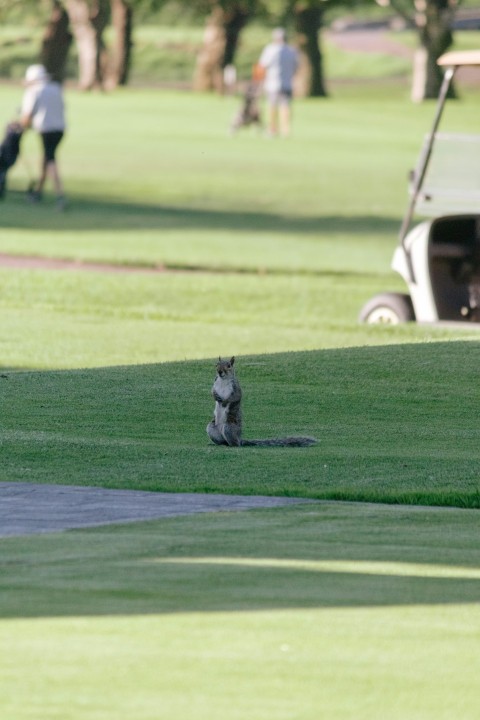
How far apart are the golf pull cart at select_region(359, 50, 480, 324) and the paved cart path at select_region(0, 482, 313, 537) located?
890 centimetres

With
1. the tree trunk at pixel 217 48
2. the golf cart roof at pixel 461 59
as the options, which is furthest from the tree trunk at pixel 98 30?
the golf cart roof at pixel 461 59

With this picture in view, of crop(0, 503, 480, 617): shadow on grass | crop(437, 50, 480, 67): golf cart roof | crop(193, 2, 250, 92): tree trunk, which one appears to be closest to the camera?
crop(0, 503, 480, 617): shadow on grass

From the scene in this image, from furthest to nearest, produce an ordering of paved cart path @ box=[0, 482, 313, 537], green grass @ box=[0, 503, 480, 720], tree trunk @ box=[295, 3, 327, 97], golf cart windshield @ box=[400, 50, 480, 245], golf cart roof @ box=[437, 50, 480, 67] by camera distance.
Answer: tree trunk @ box=[295, 3, 327, 97], golf cart windshield @ box=[400, 50, 480, 245], golf cart roof @ box=[437, 50, 480, 67], paved cart path @ box=[0, 482, 313, 537], green grass @ box=[0, 503, 480, 720]

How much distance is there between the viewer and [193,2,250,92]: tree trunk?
221 feet

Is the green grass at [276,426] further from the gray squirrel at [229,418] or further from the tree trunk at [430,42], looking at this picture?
the tree trunk at [430,42]

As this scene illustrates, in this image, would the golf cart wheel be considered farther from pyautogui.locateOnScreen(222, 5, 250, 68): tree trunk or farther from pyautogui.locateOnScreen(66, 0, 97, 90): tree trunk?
pyautogui.locateOnScreen(222, 5, 250, 68): tree trunk

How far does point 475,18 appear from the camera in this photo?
18344 mm

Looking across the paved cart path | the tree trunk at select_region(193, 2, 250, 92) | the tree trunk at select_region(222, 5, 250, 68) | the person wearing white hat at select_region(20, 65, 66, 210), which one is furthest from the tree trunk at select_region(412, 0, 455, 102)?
the paved cart path

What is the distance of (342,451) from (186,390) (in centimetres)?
254

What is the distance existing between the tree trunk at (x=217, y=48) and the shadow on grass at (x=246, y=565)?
60.2 metres

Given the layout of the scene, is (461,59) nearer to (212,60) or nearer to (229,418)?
(229,418)

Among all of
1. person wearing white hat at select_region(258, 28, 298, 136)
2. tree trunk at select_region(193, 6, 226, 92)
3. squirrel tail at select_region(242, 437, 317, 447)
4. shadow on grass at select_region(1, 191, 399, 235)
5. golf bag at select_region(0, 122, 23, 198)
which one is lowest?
squirrel tail at select_region(242, 437, 317, 447)

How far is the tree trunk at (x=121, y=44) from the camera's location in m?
69.9

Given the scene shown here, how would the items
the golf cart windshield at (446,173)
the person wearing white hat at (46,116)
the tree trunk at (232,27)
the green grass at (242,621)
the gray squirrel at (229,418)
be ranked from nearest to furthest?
1. the green grass at (242,621)
2. the gray squirrel at (229,418)
3. the golf cart windshield at (446,173)
4. the person wearing white hat at (46,116)
5. the tree trunk at (232,27)
